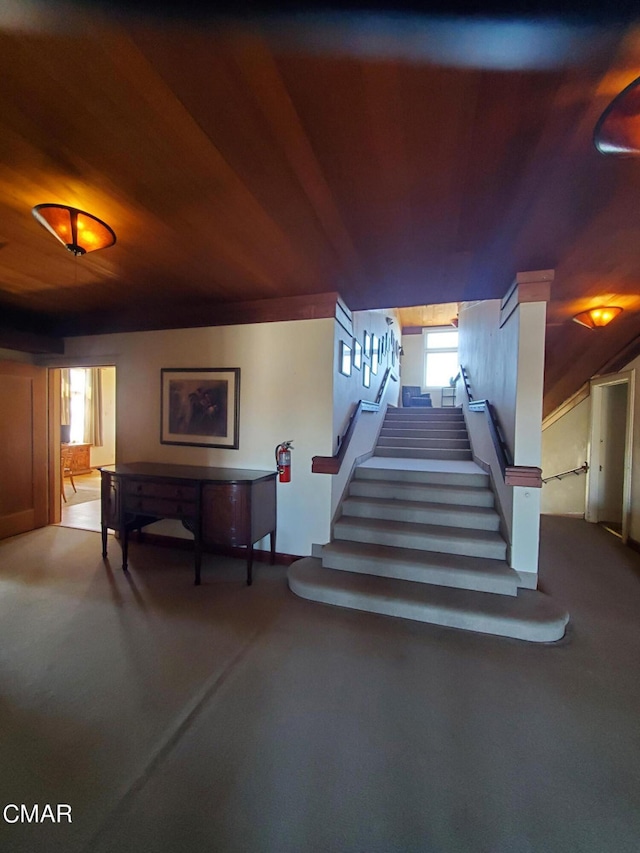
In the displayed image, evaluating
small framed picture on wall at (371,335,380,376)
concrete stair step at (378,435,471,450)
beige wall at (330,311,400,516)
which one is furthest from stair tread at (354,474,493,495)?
small framed picture on wall at (371,335,380,376)

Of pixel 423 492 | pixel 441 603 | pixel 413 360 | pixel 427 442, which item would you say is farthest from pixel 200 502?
pixel 413 360

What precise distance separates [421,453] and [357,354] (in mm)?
1722

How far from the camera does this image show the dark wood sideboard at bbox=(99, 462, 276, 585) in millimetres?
2773

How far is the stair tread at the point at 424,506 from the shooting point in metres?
3.08

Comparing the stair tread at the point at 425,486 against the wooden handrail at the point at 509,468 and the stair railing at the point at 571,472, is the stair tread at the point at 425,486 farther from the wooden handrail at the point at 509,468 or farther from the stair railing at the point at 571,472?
the stair railing at the point at 571,472

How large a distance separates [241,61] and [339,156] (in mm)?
496

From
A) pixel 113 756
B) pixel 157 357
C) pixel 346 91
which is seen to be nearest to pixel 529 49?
pixel 346 91

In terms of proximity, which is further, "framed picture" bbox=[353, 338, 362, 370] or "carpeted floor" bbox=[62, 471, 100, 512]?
"carpeted floor" bbox=[62, 471, 100, 512]

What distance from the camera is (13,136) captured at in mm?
1315

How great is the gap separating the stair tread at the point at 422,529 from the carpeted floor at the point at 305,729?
2.50ft

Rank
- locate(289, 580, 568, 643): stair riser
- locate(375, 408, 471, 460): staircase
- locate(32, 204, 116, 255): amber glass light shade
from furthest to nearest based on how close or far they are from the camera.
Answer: locate(375, 408, 471, 460): staircase < locate(289, 580, 568, 643): stair riser < locate(32, 204, 116, 255): amber glass light shade

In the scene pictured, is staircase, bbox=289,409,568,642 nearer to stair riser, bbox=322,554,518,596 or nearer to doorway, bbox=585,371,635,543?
stair riser, bbox=322,554,518,596

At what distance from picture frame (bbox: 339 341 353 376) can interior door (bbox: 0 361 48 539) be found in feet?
12.9

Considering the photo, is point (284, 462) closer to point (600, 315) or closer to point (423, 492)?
point (423, 492)
